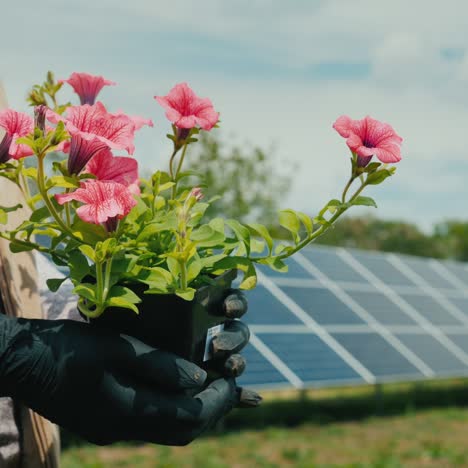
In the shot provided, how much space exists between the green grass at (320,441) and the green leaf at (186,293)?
689cm

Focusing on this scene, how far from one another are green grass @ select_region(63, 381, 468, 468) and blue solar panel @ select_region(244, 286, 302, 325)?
5.17 feet

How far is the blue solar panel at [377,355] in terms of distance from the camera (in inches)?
329

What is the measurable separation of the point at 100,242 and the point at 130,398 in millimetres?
382

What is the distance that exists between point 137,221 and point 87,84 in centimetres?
50

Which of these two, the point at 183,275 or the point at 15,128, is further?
the point at 15,128

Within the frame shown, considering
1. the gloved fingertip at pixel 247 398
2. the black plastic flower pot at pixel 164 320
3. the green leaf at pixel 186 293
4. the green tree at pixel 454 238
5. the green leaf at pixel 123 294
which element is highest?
the green leaf at pixel 186 293

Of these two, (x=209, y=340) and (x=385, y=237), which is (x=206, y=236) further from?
(x=385, y=237)

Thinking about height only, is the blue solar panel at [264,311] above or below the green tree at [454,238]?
above

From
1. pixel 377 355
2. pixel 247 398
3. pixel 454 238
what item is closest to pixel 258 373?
pixel 377 355

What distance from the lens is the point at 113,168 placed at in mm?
1821

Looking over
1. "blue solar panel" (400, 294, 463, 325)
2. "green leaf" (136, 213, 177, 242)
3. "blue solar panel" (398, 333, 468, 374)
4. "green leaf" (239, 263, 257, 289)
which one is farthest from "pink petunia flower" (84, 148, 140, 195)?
"blue solar panel" (400, 294, 463, 325)

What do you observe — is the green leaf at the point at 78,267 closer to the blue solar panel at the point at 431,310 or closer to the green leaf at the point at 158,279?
the green leaf at the point at 158,279

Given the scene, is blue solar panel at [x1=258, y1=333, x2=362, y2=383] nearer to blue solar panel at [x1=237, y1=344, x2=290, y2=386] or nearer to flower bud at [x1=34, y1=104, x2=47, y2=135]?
blue solar panel at [x1=237, y1=344, x2=290, y2=386]

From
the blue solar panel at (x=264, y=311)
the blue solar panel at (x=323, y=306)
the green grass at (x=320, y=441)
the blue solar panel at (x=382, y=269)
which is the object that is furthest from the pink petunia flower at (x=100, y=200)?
the blue solar panel at (x=382, y=269)
